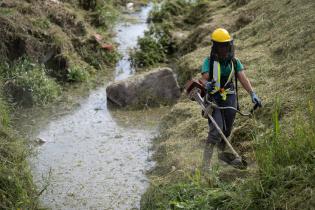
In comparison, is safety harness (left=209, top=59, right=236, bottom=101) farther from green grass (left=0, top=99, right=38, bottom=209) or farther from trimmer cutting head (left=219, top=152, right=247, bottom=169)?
green grass (left=0, top=99, right=38, bottom=209)

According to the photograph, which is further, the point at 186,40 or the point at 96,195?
the point at 186,40

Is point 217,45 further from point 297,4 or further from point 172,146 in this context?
point 297,4

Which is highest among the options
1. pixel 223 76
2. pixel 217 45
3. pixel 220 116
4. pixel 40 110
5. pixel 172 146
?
pixel 217 45

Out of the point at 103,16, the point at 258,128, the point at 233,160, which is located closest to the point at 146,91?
the point at 258,128

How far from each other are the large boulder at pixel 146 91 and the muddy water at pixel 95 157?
322 millimetres

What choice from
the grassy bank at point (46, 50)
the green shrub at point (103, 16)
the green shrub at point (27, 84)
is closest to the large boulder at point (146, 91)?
the green shrub at point (27, 84)

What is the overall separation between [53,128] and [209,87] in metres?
4.50

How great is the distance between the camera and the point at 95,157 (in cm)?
920

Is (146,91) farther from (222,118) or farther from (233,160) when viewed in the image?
(233,160)

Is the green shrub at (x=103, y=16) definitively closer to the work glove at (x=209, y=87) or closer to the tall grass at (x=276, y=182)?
the work glove at (x=209, y=87)

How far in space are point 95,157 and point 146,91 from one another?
2.95 metres

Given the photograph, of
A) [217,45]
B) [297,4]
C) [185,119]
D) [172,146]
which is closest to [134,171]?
[172,146]

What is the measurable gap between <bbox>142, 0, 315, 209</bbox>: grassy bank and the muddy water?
46 centimetres

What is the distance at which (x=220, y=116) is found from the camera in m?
7.08
